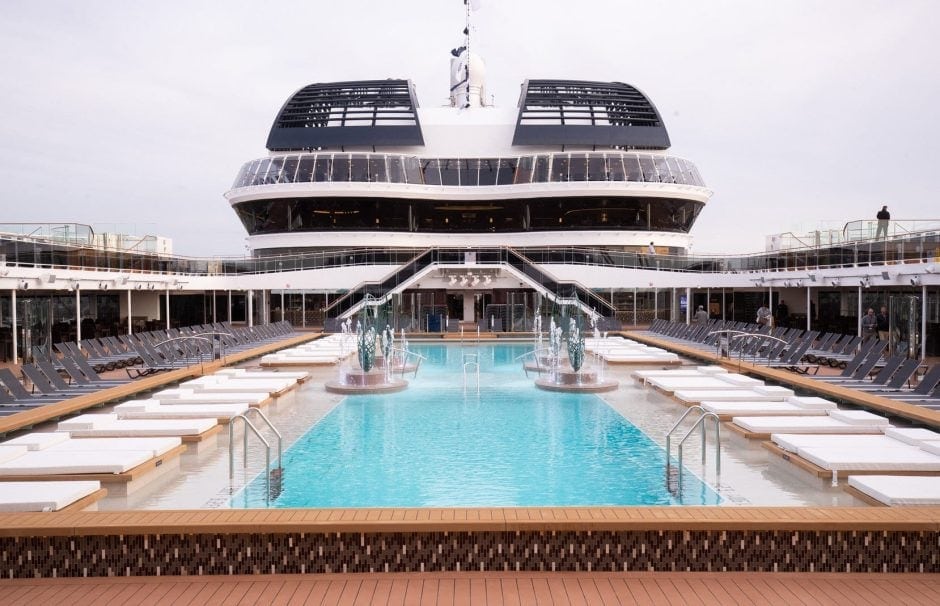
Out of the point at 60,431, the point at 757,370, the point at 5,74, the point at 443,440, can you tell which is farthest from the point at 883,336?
the point at 5,74

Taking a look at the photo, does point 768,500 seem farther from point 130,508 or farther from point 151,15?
point 151,15

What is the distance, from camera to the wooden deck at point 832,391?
923cm

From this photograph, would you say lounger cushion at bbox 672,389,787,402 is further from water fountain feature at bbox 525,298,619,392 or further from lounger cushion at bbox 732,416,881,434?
water fountain feature at bbox 525,298,619,392

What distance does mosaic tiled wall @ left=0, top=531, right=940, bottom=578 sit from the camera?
4.79 m

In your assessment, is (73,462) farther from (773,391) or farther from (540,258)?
(540,258)

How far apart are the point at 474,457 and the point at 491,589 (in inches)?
149

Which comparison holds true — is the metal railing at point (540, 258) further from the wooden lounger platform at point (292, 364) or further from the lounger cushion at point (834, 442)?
the lounger cushion at point (834, 442)

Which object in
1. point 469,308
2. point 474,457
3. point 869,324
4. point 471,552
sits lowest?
point 474,457

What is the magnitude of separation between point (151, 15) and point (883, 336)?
80.9ft

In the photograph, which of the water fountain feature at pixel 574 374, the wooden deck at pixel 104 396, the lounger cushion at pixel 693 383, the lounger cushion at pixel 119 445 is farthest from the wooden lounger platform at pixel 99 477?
the water fountain feature at pixel 574 374

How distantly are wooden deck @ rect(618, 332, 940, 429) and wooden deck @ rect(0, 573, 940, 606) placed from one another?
524 centimetres

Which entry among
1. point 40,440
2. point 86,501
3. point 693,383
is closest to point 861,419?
point 693,383

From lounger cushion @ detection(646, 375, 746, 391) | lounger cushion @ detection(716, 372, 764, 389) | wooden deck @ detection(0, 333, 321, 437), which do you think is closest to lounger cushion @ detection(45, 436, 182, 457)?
wooden deck @ detection(0, 333, 321, 437)

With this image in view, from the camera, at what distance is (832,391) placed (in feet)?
→ 37.0
